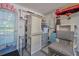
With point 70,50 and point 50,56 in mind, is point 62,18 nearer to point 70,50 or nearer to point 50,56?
point 70,50

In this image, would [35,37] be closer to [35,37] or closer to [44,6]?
[35,37]

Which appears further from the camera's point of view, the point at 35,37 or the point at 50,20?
the point at 35,37

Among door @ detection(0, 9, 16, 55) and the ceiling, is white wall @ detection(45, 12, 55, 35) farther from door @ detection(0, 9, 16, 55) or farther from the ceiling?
door @ detection(0, 9, 16, 55)

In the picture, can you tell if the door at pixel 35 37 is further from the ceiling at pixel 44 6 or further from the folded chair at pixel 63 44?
the folded chair at pixel 63 44

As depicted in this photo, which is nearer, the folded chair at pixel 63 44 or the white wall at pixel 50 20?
the folded chair at pixel 63 44

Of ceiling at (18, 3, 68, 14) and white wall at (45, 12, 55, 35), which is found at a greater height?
ceiling at (18, 3, 68, 14)

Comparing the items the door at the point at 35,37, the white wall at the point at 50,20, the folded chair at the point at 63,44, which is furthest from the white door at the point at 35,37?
the folded chair at the point at 63,44

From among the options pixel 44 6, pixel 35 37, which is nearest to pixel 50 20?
pixel 44 6

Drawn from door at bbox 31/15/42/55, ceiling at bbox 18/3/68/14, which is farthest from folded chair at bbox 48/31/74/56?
door at bbox 31/15/42/55

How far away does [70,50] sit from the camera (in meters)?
0.85

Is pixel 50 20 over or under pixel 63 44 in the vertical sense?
over

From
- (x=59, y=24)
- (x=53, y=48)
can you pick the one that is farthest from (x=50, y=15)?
(x=53, y=48)

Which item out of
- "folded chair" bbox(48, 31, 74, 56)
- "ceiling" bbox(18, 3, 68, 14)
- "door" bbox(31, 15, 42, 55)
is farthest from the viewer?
"door" bbox(31, 15, 42, 55)

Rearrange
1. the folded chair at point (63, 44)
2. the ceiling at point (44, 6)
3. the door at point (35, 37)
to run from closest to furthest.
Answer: the folded chair at point (63, 44)
the ceiling at point (44, 6)
the door at point (35, 37)
